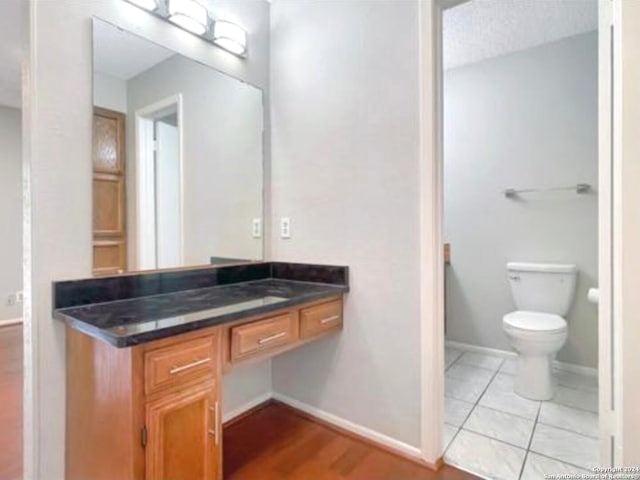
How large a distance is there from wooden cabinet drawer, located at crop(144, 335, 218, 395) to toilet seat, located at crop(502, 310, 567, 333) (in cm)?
192

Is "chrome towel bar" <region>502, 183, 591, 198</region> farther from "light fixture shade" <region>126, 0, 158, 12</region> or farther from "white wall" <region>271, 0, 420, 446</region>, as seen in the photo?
"light fixture shade" <region>126, 0, 158, 12</region>

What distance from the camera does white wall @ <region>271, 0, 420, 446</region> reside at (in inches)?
67.9

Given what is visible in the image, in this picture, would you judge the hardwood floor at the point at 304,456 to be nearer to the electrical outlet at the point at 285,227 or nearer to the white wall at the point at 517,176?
the electrical outlet at the point at 285,227

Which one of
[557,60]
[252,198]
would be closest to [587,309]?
[557,60]

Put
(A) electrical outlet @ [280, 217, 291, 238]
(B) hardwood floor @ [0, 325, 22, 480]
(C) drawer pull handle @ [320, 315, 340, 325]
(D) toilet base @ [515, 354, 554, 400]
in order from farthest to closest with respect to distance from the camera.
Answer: (D) toilet base @ [515, 354, 554, 400] → (A) electrical outlet @ [280, 217, 291, 238] → (C) drawer pull handle @ [320, 315, 340, 325] → (B) hardwood floor @ [0, 325, 22, 480]

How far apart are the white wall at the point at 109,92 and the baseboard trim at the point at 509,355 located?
9.96 feet

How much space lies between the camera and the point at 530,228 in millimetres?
2855

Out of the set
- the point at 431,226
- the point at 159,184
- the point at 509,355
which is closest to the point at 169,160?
the point at 159,184

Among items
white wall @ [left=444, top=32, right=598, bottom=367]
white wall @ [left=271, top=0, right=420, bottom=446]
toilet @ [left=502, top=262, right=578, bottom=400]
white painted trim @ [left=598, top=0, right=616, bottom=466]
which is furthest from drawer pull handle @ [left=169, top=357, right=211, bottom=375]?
white wall @ [left=444, top=32, right=598, bottom=367]

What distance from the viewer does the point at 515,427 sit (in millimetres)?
1977

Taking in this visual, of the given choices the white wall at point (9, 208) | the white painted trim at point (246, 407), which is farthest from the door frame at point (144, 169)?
the white wall at point (9, 208)

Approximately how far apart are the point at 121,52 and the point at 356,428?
208 centimetres

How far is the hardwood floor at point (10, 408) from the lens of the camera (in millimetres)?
1695

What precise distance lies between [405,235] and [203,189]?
42.4 inches
